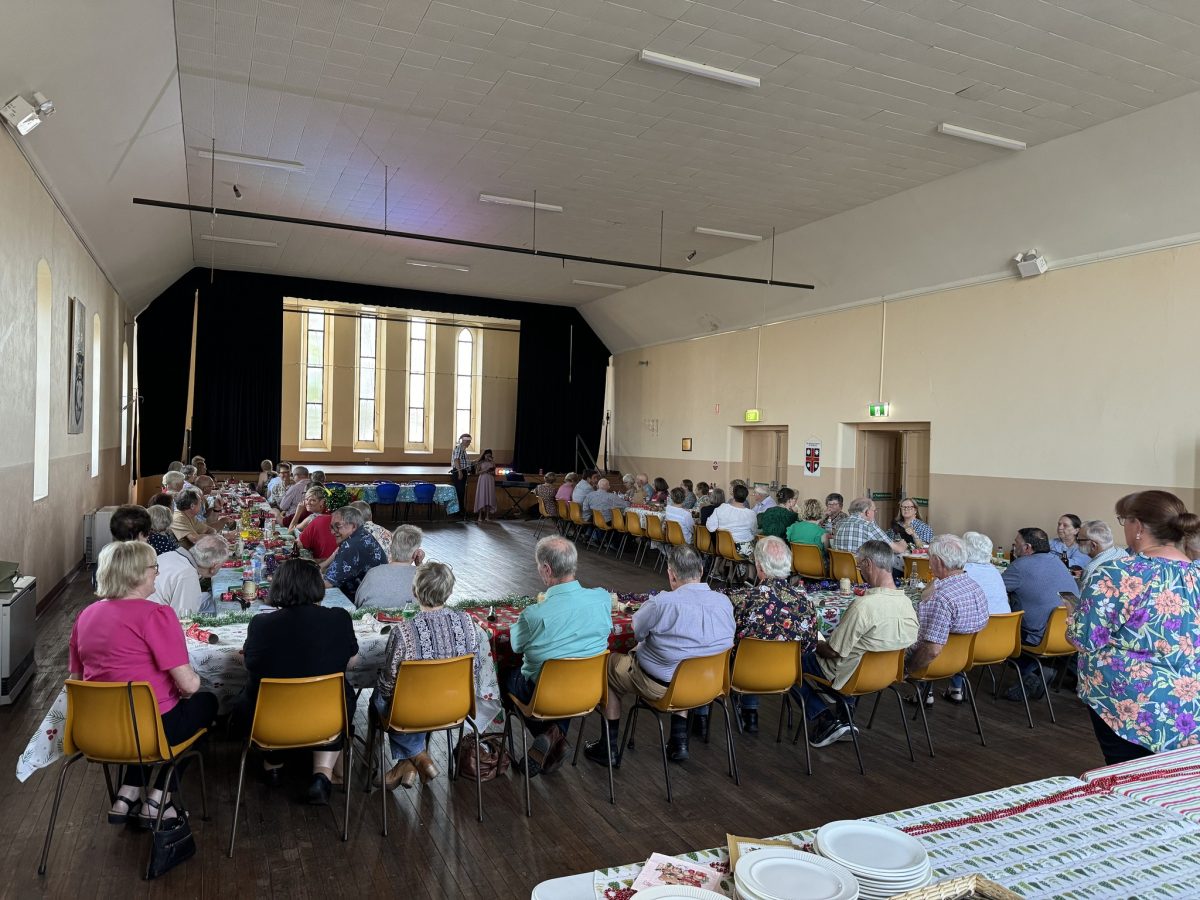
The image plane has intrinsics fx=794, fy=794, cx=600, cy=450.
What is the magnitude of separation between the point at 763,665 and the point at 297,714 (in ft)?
7.28

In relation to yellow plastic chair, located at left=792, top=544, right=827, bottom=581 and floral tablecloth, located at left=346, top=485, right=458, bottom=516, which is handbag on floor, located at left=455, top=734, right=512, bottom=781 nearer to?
yellow plastic chair, located at left=792, top=544, right=827, bottom=581

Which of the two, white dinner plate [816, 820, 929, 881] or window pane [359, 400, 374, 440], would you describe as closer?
white dinner plate [816, 820, 929, 881]

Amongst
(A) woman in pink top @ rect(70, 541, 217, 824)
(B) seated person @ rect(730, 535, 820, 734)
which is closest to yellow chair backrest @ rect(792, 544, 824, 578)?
(B) seated person @ rect(730, 535, 820, 734)

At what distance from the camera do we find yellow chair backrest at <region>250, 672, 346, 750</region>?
10.0 feet

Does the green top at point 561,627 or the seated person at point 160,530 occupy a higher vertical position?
the seated person at point 160,530

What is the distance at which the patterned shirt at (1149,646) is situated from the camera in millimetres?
2342

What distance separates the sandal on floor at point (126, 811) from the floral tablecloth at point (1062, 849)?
2.70 metres

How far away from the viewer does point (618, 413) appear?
17.8 m

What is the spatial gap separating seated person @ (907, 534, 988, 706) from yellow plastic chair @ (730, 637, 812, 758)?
831 mm

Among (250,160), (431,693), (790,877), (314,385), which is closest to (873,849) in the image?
(790,877)

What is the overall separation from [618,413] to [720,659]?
46.4 feet

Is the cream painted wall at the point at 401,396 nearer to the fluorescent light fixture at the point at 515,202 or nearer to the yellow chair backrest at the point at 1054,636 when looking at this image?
the fluorescent light fixture at the point at 515,202

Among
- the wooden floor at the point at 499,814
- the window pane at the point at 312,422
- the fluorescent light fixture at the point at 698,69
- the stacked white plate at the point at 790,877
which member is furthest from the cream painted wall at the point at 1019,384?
the window pane at the point at 312,422

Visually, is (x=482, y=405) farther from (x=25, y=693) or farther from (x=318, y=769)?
(x=318, y=769)
